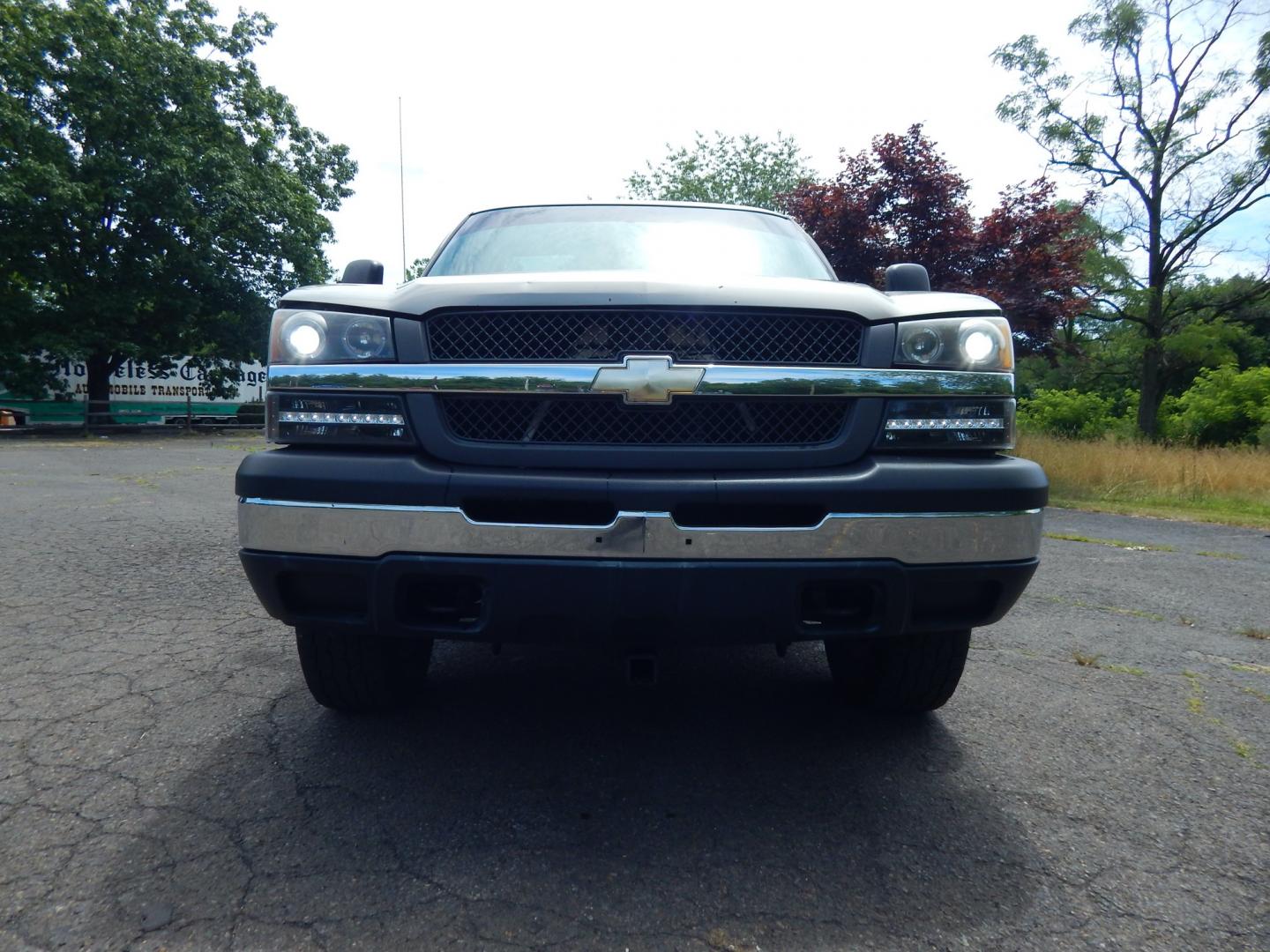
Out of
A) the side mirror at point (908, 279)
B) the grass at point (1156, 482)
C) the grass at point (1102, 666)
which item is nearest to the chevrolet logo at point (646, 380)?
the side mirror at point (908, 279)

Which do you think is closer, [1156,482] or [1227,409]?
[1156,482]

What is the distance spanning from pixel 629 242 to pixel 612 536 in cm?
162

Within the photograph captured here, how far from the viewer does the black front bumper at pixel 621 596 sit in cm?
206

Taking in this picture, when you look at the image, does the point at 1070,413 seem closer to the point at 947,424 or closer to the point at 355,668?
the point at 947,424

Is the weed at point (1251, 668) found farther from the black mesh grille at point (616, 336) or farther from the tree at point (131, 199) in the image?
the tree at point (131, 199)

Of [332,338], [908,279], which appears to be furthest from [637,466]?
[908,279]

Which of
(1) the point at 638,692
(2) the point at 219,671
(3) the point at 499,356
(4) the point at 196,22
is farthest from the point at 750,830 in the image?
(4) the point at 196,22

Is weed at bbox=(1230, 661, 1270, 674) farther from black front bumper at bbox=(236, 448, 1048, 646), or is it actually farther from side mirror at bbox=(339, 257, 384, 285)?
side mirror at bbox=(339, 257, 384, 285)

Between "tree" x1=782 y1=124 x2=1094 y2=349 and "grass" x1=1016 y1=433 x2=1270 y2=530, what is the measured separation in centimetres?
190

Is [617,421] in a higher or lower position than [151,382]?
higher

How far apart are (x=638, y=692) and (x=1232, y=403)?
83.8ft

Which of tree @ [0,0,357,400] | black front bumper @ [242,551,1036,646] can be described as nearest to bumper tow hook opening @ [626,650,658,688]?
black front bumper @ [242,551,1036,646]

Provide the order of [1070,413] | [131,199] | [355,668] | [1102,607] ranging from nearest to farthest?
[355,668] → [1102,607] → [131,199] → [1070,413]

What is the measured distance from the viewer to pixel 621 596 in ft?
6.75
